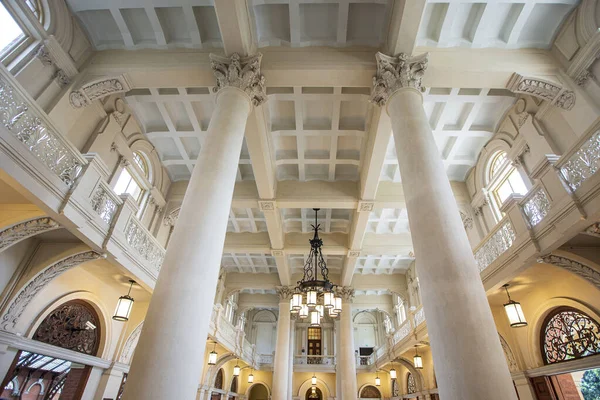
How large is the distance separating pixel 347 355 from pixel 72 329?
11.7 metres

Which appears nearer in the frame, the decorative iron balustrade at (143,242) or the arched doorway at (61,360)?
the arched doorway at (61,360)

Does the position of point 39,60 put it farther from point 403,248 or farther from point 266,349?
point 266,349

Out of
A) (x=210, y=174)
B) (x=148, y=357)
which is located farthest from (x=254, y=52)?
(x=148, y=357)

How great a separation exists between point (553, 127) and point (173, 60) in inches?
324

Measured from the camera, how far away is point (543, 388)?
22.5ft

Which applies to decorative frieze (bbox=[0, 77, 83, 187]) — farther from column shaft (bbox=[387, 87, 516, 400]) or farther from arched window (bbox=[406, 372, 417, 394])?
arched window (bbox=[406, 372, 417, 394])

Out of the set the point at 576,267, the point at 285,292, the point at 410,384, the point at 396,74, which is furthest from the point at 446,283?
the point at 410,384

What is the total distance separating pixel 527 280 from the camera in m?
6.61

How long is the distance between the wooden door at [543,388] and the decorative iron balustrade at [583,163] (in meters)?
4.88

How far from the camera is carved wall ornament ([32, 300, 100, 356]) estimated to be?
6355 mm

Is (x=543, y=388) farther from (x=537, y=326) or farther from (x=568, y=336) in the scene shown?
(x=568, y=336)

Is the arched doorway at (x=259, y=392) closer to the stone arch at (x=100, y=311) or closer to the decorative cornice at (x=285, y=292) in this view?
the decorative cornice at (x=285, y=292)

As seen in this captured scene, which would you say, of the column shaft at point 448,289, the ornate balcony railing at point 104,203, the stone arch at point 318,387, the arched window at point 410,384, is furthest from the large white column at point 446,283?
the stone arch at point 318,387

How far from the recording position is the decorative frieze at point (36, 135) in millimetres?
4043
